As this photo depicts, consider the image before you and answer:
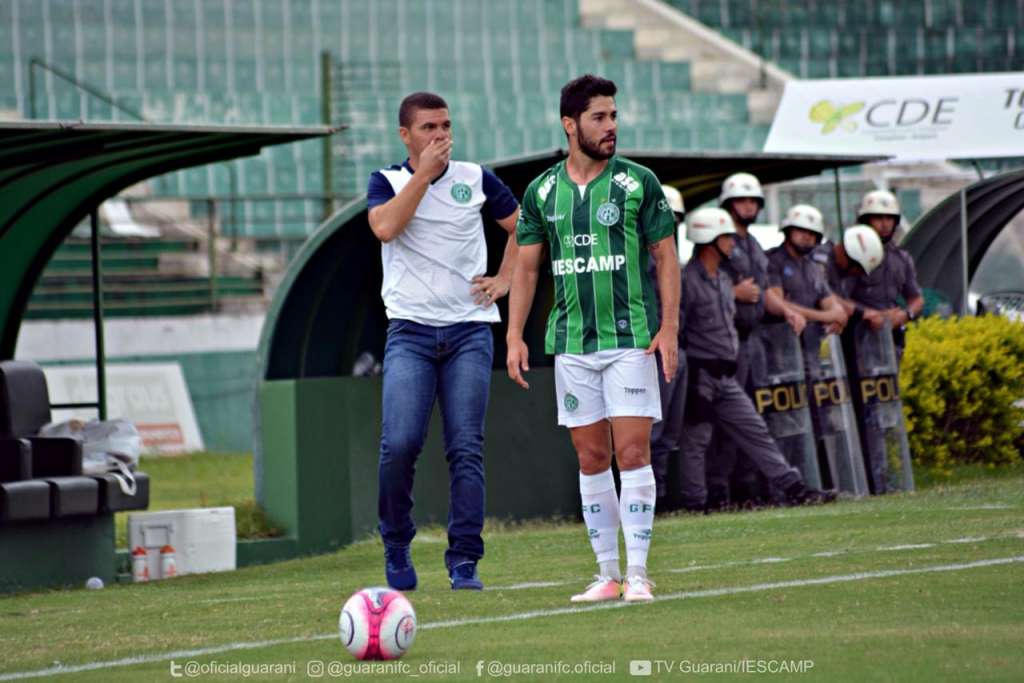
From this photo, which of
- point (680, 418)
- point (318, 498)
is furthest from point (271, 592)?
point (680, 418)

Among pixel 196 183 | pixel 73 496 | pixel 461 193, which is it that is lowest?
pixel 73 496

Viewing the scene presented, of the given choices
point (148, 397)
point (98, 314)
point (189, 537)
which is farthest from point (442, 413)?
point (148, 397)

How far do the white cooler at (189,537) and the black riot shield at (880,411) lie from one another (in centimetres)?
492

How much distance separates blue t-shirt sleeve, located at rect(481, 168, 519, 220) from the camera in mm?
8664

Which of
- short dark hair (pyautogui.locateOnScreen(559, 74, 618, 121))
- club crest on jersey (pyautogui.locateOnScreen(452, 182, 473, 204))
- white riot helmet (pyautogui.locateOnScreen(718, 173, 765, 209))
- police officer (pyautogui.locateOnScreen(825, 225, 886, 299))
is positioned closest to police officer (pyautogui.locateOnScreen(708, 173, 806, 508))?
white riot helmet (pyautogui.locateOnScreen(718, 173, 765, 209))

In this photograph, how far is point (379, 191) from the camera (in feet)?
27.7

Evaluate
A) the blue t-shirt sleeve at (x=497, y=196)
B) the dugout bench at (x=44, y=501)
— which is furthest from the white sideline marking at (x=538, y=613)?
the dugout bench at (x=44, y=501)

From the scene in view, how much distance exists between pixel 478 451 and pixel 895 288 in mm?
8448

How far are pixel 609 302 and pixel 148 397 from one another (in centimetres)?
1485

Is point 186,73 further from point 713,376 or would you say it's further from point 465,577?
point 465,577

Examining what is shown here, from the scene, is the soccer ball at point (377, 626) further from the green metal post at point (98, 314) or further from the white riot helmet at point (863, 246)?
the white riot helmet at point (863, 246)

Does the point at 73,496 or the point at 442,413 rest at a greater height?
the point at 442,413

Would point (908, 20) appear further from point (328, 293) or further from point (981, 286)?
point (328, 293)

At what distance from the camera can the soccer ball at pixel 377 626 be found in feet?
20.0
